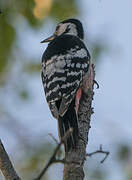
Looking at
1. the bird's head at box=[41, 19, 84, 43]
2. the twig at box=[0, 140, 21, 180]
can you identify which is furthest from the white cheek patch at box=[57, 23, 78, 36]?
the twig at box=[0, 140, 21, 180]

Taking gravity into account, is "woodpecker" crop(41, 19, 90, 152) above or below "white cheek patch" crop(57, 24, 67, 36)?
below

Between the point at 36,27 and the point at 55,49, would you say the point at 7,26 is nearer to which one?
the point at 36,27

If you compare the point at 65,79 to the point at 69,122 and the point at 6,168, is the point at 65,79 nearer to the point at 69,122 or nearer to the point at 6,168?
the point at 69,122

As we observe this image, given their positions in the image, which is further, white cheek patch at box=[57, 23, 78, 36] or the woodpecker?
white cheek patch at box=[57, 23, 78, 36]

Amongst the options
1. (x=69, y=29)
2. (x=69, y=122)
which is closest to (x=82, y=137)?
(x=69, y=122)

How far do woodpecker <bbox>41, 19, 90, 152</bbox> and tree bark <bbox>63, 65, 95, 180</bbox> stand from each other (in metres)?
0.04

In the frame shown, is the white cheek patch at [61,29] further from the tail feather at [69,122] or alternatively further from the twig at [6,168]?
the twig at [6,168]

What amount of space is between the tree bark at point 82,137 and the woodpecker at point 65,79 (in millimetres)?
41

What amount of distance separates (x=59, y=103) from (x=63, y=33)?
1786mm

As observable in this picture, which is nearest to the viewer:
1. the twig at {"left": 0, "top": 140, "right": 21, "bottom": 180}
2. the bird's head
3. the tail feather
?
the twig at {"left": 0, "top": 140, "right": 21, "bottom": 180}

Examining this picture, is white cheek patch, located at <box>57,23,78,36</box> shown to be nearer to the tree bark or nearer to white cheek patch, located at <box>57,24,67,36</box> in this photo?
white cheek patch, located at <box>57,24,67,36</box>

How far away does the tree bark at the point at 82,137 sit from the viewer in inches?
111

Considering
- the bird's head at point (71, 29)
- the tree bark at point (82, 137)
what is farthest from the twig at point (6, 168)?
the bird's head at point (71, 29)

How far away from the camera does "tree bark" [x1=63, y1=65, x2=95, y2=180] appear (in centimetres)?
283
